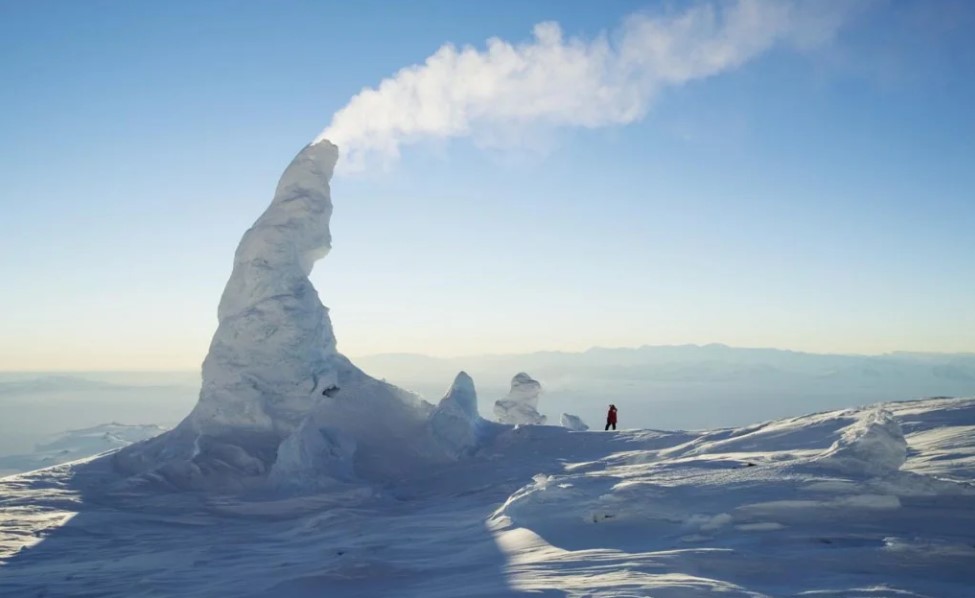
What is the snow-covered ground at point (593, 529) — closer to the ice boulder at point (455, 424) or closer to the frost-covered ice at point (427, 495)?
the frost-covered ice at point (427, 495)

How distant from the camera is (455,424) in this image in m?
30.4

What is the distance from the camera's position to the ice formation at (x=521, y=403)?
4831 cm

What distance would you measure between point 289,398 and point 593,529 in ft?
77.0

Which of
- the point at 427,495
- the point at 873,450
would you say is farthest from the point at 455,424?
the point at 873,450

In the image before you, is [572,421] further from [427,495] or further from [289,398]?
[427,495]

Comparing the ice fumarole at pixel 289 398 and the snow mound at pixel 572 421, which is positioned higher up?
the ice fumarole at pixel 289 398

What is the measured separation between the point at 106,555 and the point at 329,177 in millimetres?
24058

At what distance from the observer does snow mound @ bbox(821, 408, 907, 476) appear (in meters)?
13.6

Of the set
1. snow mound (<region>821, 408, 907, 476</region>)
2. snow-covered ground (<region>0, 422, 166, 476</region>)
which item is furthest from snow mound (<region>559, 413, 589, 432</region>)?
snow-covered ground (<region>0, 422, 166, 476</region>)

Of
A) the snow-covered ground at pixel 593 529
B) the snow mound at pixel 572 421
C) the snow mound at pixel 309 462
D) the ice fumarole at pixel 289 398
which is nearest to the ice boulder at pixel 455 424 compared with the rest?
the ice fumarole at pixel 289 398

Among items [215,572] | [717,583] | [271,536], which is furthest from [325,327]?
[717,583]

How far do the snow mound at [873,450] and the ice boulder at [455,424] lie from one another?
17.7m

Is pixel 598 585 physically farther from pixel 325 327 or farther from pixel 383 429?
pixel 325 327

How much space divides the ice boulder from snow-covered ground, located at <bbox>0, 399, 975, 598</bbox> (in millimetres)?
4794
